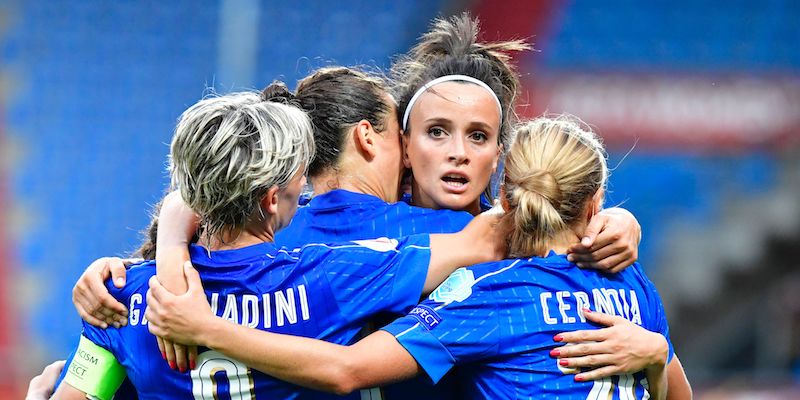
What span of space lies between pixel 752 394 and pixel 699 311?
6.03ft

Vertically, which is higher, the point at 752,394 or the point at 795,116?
the point at 795,116

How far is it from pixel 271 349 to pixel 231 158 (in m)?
0.46

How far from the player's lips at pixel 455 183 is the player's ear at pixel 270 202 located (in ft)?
2.36

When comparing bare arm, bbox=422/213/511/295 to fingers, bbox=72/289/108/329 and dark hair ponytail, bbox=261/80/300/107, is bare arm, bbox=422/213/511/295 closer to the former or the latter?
dark hair ponytail, bbox=261/80/300/107

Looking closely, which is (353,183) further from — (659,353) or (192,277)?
(659,353)

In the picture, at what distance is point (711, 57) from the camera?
9.70 metres

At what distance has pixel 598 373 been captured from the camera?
8.47ft

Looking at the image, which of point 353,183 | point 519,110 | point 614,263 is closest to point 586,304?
point 614,263

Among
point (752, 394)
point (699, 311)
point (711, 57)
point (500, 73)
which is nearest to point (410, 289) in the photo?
point (500, 73)

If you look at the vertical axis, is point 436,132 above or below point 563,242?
above

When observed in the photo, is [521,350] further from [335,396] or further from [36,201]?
[36,201]

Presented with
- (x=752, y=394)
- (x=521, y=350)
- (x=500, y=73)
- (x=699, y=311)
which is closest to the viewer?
(x=521, y=350)

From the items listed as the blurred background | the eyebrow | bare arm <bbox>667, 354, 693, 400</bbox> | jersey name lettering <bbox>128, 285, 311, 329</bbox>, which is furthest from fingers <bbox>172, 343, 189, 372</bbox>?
the blurred background

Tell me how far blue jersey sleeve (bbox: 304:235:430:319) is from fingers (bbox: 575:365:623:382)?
0.45 metres
